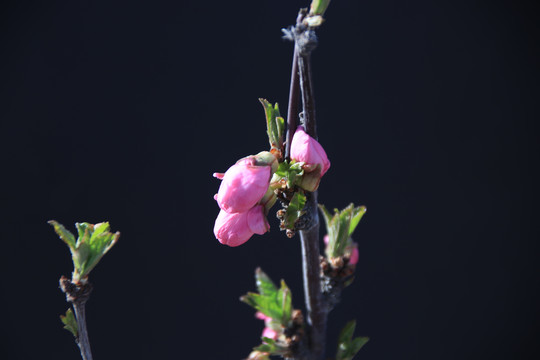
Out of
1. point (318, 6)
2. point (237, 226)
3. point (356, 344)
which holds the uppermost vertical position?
point (318, 6)

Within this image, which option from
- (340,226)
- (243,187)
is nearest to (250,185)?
(243,187)

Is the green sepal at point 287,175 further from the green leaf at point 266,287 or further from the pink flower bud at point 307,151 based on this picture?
the green leaf at point 266,287

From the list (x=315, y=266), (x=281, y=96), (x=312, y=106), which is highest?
(x=281, y=96)

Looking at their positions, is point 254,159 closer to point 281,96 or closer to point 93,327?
point 281,96

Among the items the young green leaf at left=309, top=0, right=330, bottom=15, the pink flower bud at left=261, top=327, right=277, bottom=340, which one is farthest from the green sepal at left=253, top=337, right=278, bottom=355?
the young green leaf at left=309, top=0, right=330, bottom=15

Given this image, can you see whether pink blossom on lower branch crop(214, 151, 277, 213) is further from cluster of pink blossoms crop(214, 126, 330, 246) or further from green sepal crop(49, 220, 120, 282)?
green sepal crop(49, 220, 120, 282)

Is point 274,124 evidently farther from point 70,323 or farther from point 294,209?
point 70,323

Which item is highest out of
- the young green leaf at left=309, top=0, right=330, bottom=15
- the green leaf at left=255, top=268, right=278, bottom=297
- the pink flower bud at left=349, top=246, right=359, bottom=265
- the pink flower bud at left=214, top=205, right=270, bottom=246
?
the young green leaf at left=309, top=0, right=330, bottom=15

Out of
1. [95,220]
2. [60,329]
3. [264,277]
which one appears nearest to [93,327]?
[60,329]
